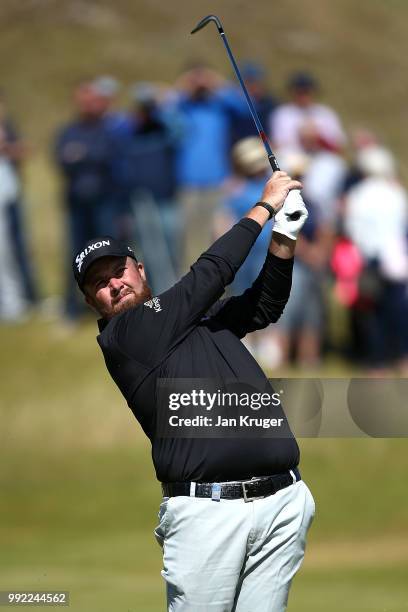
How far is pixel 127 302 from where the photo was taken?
5332 millimetres

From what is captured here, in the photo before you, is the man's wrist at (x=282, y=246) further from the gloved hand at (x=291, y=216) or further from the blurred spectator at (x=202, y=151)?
the blurred spectator at (x=202, y=151)

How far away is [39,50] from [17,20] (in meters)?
1.29

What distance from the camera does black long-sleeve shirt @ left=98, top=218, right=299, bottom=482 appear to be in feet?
16.7

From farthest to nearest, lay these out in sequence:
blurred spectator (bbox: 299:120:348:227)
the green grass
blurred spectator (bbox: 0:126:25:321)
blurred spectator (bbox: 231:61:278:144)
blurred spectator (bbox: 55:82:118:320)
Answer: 1. blurred spectator (bbox: 0:126:25:321)
2. blurred spectator (bbox: 55:82:118:320)
3. blurred spectator (bbox: 231:61:278:144)
4. blurred spectator (bbox: 299:120:348:227)
5. the green grass

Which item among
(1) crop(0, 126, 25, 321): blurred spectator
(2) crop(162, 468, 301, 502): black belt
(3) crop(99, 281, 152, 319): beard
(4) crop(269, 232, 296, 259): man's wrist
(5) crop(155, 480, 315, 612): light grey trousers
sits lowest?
(5) crop(155, 480, 315, 612): light grey trousers

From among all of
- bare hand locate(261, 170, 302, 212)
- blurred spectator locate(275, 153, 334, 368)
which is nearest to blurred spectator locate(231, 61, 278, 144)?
blurred spectator locate(275, 153, 334, 368)

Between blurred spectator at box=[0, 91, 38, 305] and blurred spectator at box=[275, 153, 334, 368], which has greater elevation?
blurred spectator at box=[0, 91, 38, 305]

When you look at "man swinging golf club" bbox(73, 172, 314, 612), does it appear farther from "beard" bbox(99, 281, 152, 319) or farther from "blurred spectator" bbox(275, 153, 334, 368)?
"blurred spectator" bbox(275, 153, 334, 368)

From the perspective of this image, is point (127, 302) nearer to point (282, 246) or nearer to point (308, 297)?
point (282, 246)

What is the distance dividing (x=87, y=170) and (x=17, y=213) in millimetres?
1161

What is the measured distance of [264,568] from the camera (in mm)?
5156

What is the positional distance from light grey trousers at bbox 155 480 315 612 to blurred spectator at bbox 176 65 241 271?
300 inches

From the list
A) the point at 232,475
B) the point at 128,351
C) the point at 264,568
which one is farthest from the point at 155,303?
the point at 264,568

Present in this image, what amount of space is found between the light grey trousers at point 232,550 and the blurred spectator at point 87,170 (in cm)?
809
